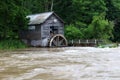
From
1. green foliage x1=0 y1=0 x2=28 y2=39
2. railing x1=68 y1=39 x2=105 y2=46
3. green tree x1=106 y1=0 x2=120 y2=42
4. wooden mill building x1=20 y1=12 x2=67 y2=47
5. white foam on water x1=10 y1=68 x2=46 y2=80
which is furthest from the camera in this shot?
green tree x1=106 y1=0 x2=120 y2=42

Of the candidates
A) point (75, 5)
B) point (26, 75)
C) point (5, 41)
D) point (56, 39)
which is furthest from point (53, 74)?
point (75, 5)

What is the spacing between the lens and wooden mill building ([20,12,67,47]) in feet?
166

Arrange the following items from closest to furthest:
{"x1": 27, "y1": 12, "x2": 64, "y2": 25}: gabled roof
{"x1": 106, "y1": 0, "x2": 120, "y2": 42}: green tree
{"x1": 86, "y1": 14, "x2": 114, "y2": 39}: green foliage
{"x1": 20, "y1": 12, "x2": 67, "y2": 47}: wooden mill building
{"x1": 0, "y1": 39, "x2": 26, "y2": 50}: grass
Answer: {"x1": 0, "y1": 39, "x2": 26, "y2": 50}: grass
{"x1": 20, "y1": 12, "x2": 67, "y2": 47}: wooden mill building
{"x1": 27, "y1": 12, "x2": 64, "y2": 25}: gabled roof
{"x1": 86, "y1": 14, "x2": 114, "y2": 39}: green foliage
{"x1": 106, "y1": 0, "x2": 120, "y2": 42}: green tree

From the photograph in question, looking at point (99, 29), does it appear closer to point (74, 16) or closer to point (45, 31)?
point (45, 31)

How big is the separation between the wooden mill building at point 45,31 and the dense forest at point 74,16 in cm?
197

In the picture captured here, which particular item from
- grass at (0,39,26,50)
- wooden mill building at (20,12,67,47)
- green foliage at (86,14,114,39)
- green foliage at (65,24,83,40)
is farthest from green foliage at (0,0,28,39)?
green foliage at (86,14,114,39)

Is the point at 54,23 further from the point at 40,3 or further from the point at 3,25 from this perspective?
the point at 40,3

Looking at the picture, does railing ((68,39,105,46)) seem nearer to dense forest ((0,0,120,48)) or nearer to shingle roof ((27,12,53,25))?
dense forest ((0,0,120,48))

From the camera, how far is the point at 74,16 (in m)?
64.9

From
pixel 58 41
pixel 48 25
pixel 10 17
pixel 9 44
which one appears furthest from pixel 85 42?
pixel 9 44

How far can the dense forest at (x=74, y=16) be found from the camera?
152 feet

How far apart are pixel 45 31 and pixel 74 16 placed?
47.7 ft

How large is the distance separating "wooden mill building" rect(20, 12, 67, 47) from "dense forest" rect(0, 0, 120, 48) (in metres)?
1.97

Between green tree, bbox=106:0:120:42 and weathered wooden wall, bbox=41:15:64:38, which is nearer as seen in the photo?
weathered wooden wall, bbox=41:15:64:38
